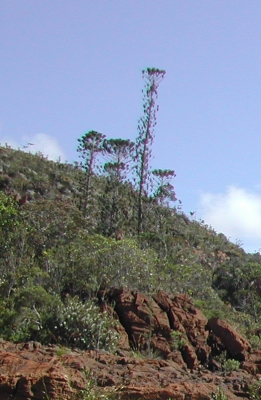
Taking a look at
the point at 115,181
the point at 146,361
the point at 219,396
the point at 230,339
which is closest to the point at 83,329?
the point at 146,361

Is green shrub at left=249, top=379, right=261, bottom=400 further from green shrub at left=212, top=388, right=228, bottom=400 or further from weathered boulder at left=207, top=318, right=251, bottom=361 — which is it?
weathered boulder at left=207, top=318, right=251, bottom=361

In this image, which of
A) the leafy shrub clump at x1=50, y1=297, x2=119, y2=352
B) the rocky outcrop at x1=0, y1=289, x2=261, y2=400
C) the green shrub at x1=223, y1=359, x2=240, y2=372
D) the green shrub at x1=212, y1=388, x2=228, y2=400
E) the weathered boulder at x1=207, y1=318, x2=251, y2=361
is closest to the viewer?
the rocky outcrop at x1=0, y1=289, x2=261, y2=400

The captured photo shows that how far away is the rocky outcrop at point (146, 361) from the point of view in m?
8.79

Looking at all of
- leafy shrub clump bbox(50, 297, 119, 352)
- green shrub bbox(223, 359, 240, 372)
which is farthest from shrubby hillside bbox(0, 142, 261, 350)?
green shrub bbox(223, 359, 240, 372)

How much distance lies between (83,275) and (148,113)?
22.3 meters

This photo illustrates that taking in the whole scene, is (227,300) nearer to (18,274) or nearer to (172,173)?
(172,173)

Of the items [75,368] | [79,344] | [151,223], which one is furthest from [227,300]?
[75,368]

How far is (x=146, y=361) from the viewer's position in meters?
11.6

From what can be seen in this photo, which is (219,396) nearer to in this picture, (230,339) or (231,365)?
(231,365)

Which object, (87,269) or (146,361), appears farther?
(87,269)

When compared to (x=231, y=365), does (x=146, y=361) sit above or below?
below

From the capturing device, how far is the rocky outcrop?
879 centimetres

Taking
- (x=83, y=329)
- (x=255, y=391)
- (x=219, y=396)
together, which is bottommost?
(x=219, y=396)

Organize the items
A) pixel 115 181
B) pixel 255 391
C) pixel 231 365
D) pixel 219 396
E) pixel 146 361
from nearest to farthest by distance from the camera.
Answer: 1. pixel 219 396
2. pixel 255 391
3. pixel 146 361
4. pixel 231 365
5. pixel 115 181
